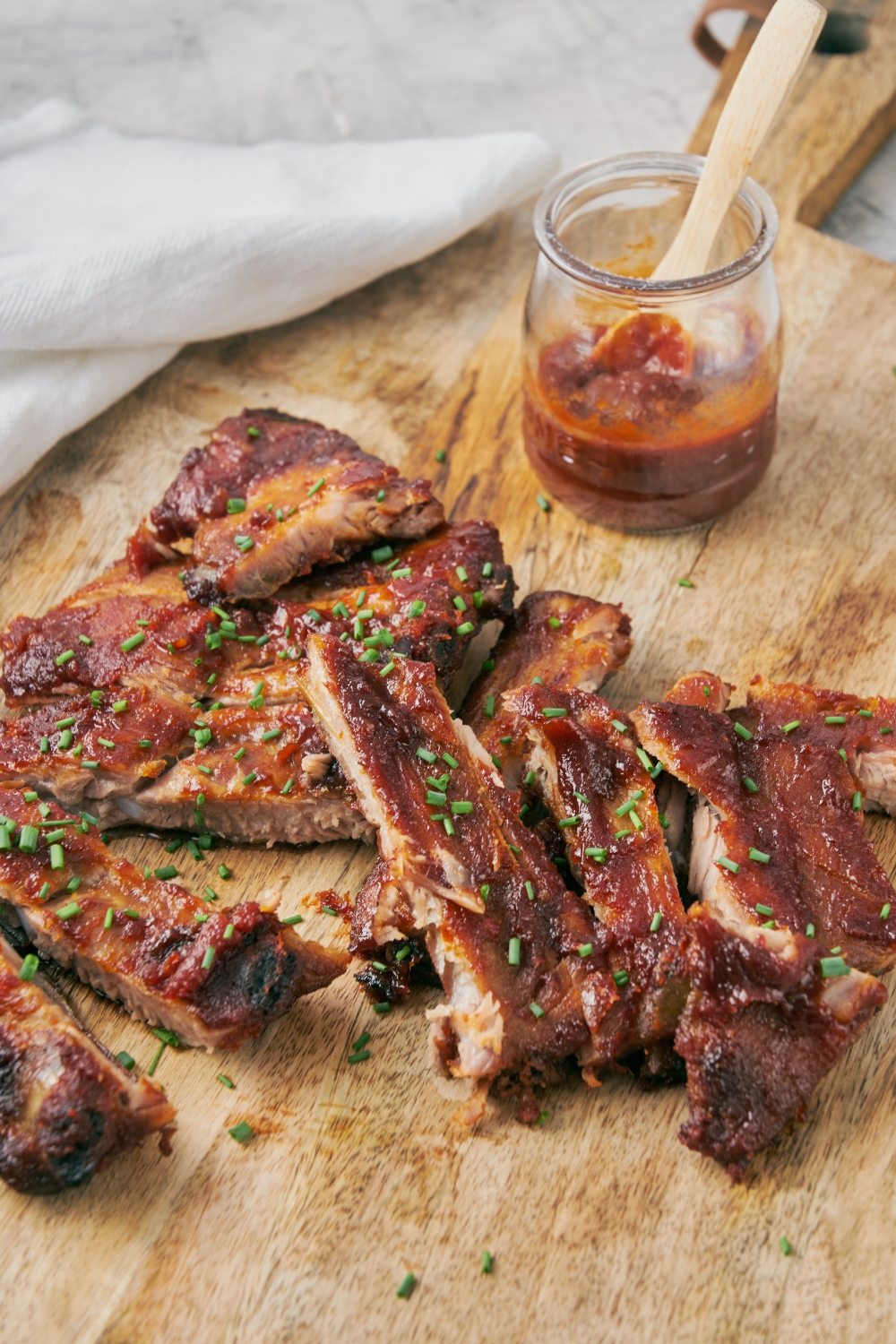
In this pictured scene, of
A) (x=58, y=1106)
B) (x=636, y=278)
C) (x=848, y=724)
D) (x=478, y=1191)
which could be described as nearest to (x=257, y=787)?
(x=58, y=1106)

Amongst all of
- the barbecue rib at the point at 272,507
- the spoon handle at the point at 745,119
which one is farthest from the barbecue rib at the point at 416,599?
the spoon handle at the point at 745,119

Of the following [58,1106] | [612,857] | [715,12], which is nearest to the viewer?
[58,1106]

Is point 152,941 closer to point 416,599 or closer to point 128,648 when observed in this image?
point 128,648

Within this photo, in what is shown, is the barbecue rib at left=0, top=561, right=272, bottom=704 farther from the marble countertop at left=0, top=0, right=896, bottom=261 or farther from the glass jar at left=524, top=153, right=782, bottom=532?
the marble countertop at left=0, top=0, right=896, bottom=261

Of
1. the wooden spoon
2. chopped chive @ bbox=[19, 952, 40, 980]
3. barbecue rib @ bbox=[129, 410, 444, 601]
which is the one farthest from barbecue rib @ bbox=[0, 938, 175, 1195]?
the wooden spoon

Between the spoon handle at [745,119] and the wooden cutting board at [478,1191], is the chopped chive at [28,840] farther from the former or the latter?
the spoon handle at [745,119]

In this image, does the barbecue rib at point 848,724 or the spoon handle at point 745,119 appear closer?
the barbecue rib at point 848,724
